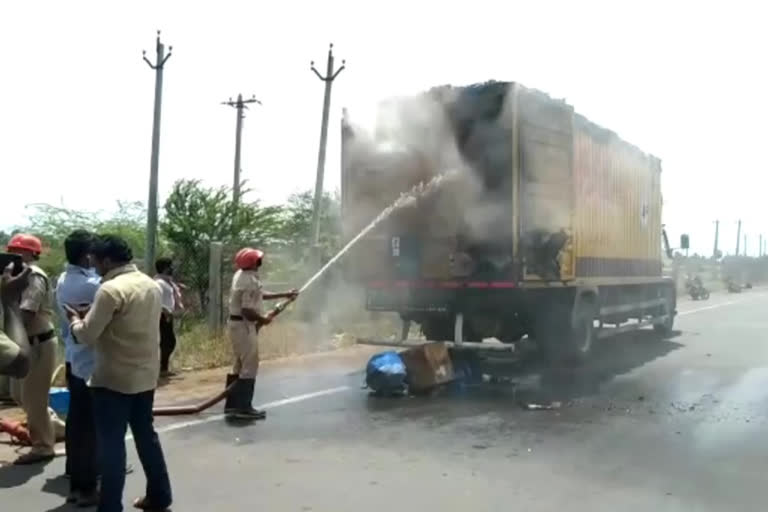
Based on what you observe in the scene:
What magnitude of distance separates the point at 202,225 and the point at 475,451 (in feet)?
33.1

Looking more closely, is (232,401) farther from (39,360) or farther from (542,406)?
(542,406)

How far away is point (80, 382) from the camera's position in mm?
5258

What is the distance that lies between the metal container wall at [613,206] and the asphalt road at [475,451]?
7.47ft

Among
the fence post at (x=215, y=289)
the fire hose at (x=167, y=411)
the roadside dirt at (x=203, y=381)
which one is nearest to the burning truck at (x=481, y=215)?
the roadside dirt at (x=203, y=381)

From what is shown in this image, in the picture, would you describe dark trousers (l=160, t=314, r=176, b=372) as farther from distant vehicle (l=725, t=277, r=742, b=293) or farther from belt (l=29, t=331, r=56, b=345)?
distant vehicle (l=725, t=277, r=742, b=293)

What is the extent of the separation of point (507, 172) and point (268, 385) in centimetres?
388

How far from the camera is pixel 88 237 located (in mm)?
5254

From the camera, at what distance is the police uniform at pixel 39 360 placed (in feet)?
19.4

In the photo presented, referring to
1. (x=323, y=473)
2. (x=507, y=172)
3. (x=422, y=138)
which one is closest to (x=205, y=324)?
(x=422, y=138)

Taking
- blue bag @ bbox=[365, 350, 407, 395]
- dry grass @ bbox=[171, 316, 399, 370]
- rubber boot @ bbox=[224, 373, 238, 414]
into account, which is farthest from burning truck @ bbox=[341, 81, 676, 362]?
rubber boot @ bbox=[224, 373, 238, 414]

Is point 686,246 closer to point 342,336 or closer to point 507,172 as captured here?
point 342,336

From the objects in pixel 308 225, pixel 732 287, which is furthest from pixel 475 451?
pixel 732 287

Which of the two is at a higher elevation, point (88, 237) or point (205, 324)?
point (88, 237)

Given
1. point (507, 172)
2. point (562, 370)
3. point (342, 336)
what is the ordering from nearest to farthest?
point (507, 172) → point (562, 370) → point (342, 336)
